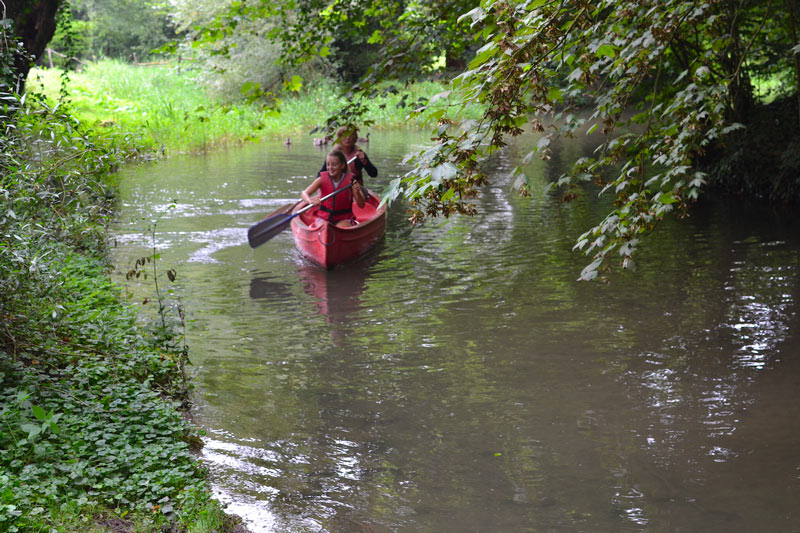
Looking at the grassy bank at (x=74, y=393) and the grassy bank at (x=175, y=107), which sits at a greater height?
the grassy bank at (x=175, y=107)

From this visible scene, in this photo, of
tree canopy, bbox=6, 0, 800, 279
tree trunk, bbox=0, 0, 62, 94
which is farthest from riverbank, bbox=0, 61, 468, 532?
tree trunk, bbox=0, 0, 62, 94

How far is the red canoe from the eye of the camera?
31.6ft

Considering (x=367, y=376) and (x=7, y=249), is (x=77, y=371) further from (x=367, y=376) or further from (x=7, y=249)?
(x=367, y=376)

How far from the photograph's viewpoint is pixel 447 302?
8.11m

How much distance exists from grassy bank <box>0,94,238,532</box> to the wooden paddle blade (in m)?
4.29

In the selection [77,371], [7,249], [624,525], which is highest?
[7,249]

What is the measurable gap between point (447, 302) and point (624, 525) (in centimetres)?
426

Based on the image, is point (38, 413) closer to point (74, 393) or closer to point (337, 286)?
point (74, 393)

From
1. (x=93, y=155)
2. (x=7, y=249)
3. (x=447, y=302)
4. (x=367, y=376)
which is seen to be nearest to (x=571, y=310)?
(x=447, y=302)

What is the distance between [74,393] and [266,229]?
244 inches

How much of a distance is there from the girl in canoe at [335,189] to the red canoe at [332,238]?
0.83ft

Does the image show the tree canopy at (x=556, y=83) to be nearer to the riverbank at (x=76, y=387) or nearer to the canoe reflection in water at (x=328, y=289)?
the riverbank at (x=76, y=387)

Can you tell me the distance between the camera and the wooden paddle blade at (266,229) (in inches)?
410

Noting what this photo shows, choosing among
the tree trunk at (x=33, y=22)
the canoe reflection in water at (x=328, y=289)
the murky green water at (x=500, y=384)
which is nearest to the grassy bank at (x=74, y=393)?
the murky green water at (x=500, y=384)
